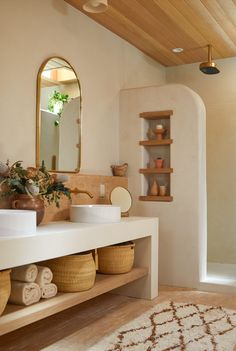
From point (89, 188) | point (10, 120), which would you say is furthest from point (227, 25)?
point (10, 120)

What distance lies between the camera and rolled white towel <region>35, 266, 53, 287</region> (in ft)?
8.30

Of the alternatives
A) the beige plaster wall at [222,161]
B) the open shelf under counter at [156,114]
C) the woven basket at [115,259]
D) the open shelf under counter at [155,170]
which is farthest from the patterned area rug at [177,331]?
the open shelf under counter at [156,114]

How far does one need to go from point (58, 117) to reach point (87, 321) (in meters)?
1.66

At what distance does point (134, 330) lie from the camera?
2729mm

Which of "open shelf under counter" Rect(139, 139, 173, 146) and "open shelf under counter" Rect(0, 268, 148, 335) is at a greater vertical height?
"open shelf under counter" Rect(139, 139, 173, 146)

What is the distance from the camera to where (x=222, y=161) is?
199 inches

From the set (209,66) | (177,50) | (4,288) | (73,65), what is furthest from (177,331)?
(177,50)

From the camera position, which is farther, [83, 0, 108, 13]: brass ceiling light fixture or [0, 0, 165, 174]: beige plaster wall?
[83, 0, 108, 13]: brass ceiling light fixture

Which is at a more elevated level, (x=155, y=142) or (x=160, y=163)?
(x=155, y=142)

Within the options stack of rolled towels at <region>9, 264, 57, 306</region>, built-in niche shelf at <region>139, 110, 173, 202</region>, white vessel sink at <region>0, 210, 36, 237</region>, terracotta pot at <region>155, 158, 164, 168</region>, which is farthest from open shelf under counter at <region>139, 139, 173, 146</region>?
white vessel sink at <region>0, 210, 36, 237</region>

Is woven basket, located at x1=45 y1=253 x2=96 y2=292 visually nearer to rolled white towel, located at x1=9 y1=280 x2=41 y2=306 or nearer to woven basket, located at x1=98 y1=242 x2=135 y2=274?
rolled white towel, located at x1=9 y1=280 x2=41 y2=306

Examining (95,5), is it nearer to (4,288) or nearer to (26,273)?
(26,273)

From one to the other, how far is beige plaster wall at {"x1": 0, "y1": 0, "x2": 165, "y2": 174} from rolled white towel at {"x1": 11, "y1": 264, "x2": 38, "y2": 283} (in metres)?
0.83

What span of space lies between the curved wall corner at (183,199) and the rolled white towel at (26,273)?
1.90 m
